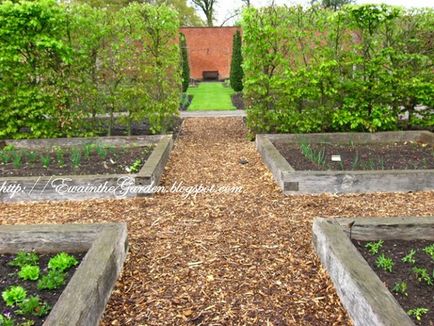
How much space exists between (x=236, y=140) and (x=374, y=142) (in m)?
2.81

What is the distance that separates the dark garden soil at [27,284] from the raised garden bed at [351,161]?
2.96 m

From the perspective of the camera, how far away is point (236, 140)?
889 centimetres

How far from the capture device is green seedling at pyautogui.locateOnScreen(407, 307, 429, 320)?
98.9 inches

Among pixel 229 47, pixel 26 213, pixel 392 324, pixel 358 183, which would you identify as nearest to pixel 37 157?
pixel 26 213

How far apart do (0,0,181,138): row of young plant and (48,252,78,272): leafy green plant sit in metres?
5.09

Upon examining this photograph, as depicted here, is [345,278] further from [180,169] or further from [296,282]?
[180,169]

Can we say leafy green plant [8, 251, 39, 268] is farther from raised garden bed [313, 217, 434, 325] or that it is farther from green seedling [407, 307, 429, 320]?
green seedling [407, 307, 429, 320]

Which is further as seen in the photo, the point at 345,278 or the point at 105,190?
the point at 105,190

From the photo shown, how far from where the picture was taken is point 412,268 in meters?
2.99

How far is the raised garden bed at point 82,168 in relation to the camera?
205 inches

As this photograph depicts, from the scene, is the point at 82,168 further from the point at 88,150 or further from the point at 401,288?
the point at 401,288

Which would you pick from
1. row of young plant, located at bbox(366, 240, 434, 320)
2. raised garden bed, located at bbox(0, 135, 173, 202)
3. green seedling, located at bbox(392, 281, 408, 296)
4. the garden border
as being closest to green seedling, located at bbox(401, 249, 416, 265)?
row of young plant, located at bbox(366, 240, 434, 320)

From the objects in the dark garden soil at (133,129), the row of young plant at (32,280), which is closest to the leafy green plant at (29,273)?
the row of young plant at (32,280)

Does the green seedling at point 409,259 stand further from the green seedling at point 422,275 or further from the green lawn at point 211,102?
the green lawn at point 211,102
